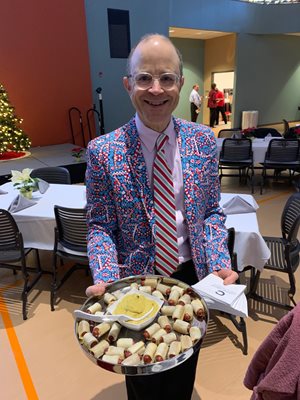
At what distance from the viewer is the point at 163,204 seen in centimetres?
115

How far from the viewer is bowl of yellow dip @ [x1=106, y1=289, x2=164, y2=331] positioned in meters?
0.92

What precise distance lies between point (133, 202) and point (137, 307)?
358 millimetres

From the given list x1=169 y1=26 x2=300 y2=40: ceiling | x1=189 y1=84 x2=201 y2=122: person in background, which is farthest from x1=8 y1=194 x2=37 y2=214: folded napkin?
x1=189 y1=84 x2=201 y2=122: person in background

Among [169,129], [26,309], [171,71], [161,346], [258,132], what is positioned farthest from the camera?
[258,132]

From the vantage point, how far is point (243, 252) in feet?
7.71

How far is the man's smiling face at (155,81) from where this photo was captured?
0.99 metres

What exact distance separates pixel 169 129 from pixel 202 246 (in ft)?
1.55

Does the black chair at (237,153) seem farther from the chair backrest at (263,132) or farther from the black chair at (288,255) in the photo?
the black chair at (288,255)

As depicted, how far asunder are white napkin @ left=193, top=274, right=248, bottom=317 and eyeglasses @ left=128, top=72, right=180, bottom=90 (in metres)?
0.69

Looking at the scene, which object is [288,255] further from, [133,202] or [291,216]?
[133,202]

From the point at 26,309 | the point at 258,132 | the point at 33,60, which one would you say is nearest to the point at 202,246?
the point at 26,309

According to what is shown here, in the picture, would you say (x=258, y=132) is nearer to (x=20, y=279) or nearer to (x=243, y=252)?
(x=243, y=252)

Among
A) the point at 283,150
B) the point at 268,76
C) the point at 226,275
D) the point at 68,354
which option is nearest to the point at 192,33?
the point at 268,76

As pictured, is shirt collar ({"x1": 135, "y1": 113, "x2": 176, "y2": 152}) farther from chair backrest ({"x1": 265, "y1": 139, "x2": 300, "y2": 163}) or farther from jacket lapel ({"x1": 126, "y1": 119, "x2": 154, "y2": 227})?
chair backrest ({"x1": 265, "y1": 139, "x2": 300, "y2": 163})
